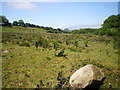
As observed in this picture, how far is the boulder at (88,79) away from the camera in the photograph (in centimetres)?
645

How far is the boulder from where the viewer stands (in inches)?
254

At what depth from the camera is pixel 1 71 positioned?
31.0 feet

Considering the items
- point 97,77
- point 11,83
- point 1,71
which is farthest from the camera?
point 1,71

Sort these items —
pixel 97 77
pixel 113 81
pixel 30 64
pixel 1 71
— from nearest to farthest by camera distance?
1. pixel 97 77
2. pixel 113 81
3. pixel 1 71
4. pixel 30 64

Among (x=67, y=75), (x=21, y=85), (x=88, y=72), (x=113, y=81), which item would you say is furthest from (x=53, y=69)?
(x=113, y=81)

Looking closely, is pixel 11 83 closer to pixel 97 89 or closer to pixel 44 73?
pixel 44 73

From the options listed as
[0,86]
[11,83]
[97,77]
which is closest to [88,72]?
[97,77]

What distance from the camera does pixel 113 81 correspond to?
327 inches

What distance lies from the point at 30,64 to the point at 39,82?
3.67 m

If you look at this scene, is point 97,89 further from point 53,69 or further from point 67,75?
point 53,69

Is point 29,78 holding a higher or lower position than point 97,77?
lower

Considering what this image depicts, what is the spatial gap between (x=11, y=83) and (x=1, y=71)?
2494 mm

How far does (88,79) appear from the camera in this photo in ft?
21.3

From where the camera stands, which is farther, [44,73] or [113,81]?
[44,73]
